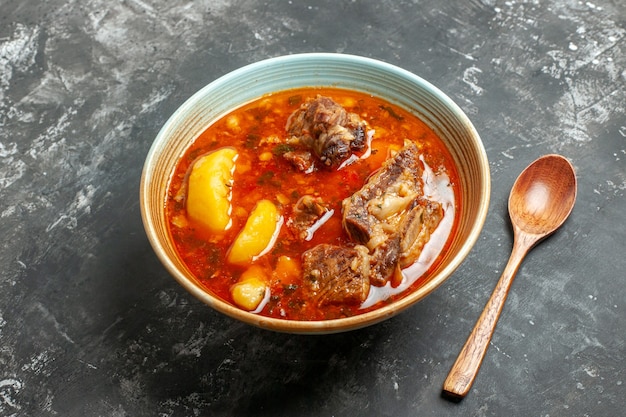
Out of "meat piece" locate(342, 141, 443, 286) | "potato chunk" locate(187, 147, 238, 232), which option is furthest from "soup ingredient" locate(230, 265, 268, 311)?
"meat piece" locate(342, 141, 443, 286)

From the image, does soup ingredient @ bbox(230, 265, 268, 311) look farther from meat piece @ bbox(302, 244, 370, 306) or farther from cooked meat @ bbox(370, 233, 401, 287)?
cooked meat @ bbox(370, 233, 401, 287)

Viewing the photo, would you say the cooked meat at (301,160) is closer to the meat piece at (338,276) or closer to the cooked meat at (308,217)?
the cooked meat at (308,217)

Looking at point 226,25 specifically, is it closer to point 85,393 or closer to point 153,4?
point 153,4

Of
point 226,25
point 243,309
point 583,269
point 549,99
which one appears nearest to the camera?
point 243,309

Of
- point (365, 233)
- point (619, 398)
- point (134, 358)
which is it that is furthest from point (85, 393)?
point (619, 398)

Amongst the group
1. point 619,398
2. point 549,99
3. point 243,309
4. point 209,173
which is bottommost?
point 619,398

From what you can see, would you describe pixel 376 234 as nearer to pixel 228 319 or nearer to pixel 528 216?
pixel 228 319

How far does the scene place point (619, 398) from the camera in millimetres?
2725

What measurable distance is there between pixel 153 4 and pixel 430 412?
313 cm

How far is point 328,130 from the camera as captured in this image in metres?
3.01

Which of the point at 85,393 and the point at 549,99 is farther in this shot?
the point at 549,99

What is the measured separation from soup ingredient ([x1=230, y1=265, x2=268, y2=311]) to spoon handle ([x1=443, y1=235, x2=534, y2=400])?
0.84m

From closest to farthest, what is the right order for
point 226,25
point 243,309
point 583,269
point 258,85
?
point 243,309
point 583,269
point 258,85
point 226,25

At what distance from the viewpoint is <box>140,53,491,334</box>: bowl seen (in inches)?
95.8
